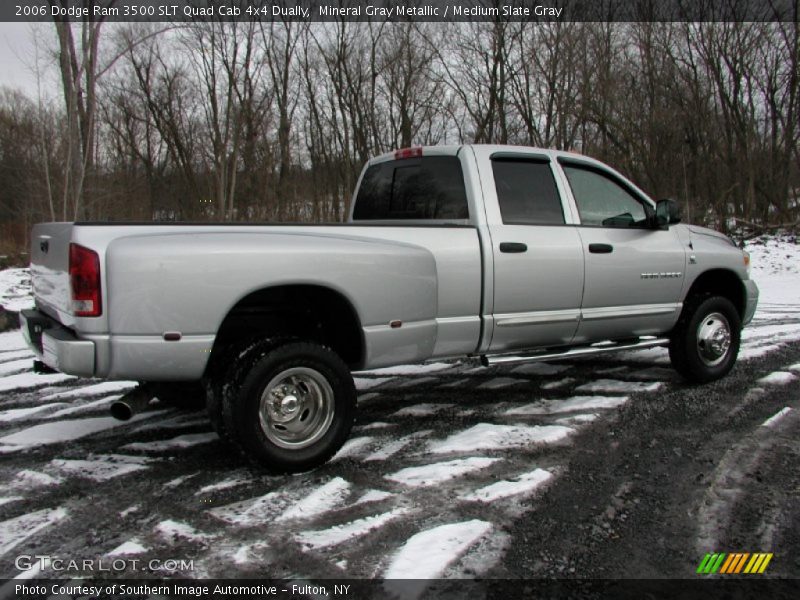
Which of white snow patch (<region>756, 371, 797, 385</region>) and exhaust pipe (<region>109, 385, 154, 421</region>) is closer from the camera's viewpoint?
exhaust pipe (<region>109, 385, 154, 421</region>)

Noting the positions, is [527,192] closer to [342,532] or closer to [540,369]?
[540,369]

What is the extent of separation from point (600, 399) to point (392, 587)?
3.16m

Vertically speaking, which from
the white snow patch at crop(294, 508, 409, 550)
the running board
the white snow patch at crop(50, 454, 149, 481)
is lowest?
the white snow patch at crop(294, 508, 409, 550)

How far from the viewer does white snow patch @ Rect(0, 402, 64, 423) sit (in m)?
4.81

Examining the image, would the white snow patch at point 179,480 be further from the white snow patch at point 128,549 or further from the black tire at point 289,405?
the white snow patch at point 128,549

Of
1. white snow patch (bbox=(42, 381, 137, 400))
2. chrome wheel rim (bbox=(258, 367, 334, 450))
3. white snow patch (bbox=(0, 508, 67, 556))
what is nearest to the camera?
white snow patch (bbox=(0, 508, 67, 556))

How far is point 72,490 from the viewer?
3504 millimetres

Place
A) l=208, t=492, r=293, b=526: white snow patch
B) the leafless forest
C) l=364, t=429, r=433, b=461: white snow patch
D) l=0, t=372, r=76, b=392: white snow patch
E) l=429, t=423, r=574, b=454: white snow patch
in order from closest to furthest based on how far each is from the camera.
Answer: l=208, t=492, r=293, b=526: white snow patch, l=364, t=429, r=433, b=461: white snow patch, l=429, t=423, r=574, b=454: white snow patch, l=0, t=372, r=76, b=392: white snow patch, the leafless forest

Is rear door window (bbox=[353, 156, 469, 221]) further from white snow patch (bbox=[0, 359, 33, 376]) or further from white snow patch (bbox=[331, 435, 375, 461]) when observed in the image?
white snow patch (bbox=[0, 359, 33, 376])

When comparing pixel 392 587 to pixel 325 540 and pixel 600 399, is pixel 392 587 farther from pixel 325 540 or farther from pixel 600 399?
pixel 600 399

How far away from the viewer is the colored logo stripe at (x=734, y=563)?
269 centimetres

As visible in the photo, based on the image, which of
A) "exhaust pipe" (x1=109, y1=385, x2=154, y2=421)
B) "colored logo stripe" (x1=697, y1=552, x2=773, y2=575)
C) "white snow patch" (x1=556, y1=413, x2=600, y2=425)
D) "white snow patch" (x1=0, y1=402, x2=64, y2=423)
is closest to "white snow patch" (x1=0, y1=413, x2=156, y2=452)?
"white snow patch" (x1=0, y1=402, x2=64, y2=423)

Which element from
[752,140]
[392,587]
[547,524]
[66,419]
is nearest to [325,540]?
[392,587]

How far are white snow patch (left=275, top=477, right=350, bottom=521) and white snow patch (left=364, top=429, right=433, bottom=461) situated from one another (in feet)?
1.36
